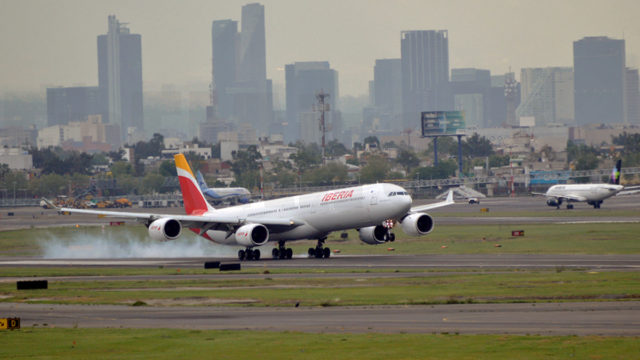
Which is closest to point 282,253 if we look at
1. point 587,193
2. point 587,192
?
point 587,193

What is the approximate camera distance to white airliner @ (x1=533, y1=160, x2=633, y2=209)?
162 metres

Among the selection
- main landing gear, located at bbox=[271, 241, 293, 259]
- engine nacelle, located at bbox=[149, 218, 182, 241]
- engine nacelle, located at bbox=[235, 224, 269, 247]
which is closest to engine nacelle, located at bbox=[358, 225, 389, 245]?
main landing gear, located at bbox=[271, 241, 293, 259]

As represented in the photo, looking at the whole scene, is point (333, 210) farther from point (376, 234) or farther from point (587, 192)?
point (587, 192)

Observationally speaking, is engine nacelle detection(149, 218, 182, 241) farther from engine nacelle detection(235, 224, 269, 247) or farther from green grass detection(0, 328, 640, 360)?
green grass detection(0, 328, 640, 360)

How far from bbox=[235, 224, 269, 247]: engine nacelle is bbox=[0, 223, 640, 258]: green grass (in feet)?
39.1

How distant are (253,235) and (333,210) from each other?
6.89m

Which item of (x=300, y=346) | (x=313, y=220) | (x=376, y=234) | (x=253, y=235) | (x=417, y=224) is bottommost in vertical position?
(x=300, y=346)

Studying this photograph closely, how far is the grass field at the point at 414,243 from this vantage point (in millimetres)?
85875

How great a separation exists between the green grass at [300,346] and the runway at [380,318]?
1.58 meters

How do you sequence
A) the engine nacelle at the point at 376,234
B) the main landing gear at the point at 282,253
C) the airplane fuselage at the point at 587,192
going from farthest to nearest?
the airplane fuselage at the point at 587,192, the main landing gear at the point at 282,253, the engine nacelle at the point at 376,234

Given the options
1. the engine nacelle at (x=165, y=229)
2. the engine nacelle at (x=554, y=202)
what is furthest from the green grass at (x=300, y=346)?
the engine nacelle at (x=554, y=202)

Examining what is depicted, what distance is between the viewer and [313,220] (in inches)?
3120

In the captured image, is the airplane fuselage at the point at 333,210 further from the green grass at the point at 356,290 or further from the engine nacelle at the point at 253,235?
the green grass at the point at 356,290

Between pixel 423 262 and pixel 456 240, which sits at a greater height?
pixel 423 262
